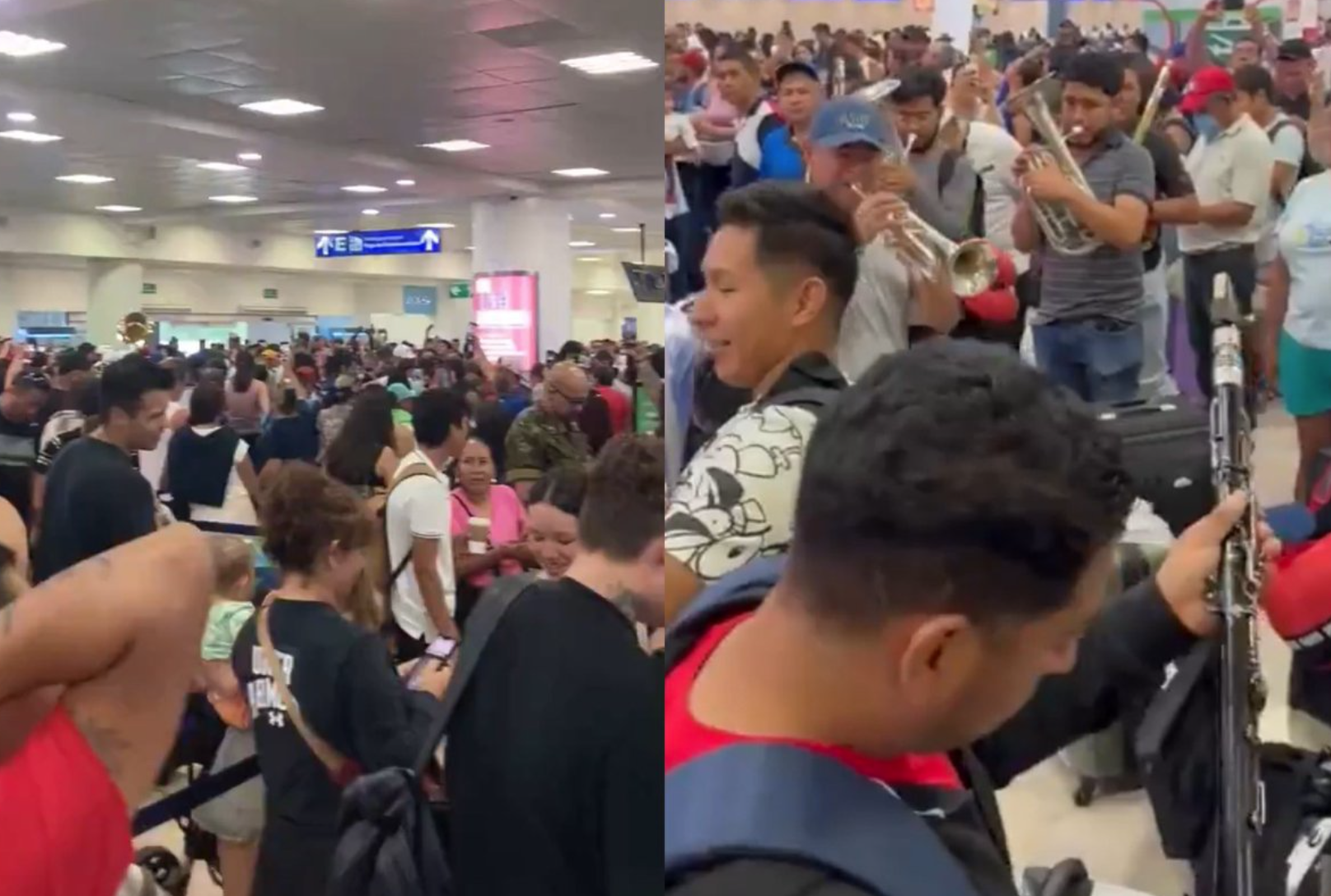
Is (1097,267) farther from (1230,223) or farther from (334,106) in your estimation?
(334,106)

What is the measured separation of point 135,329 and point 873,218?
66 centimetres

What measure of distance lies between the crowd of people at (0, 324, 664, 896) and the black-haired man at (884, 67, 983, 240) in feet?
2.90

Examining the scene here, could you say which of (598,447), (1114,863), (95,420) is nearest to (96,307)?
(95,420)

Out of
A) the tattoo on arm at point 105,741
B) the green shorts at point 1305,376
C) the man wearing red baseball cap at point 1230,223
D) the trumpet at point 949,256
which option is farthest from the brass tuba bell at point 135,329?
the man wearing red baseball cap at point 1230,223

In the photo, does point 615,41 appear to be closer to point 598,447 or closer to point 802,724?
point 598,447

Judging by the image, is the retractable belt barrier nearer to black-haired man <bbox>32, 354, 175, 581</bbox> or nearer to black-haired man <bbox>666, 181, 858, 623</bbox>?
black-haired man <bbox>32, 354, 175, 581</bbox>

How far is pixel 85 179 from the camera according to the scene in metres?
1.01

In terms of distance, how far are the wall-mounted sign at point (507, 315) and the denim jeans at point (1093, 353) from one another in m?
1.07

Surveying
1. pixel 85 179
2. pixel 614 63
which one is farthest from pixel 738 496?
pixel 85 179

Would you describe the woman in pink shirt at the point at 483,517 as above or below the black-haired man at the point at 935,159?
below

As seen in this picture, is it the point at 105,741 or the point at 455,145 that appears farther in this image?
the point at 455,145

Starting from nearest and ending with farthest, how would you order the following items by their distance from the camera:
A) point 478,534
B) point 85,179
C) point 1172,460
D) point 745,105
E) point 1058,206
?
point 478,534 → point 85,179 → point 1172,460 → point 1058,206 → point 745,105

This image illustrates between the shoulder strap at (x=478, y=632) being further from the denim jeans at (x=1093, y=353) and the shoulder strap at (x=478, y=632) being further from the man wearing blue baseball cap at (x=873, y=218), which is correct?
the denim jeans at (x=1093, y=353)

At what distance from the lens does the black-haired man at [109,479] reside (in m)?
0.62
